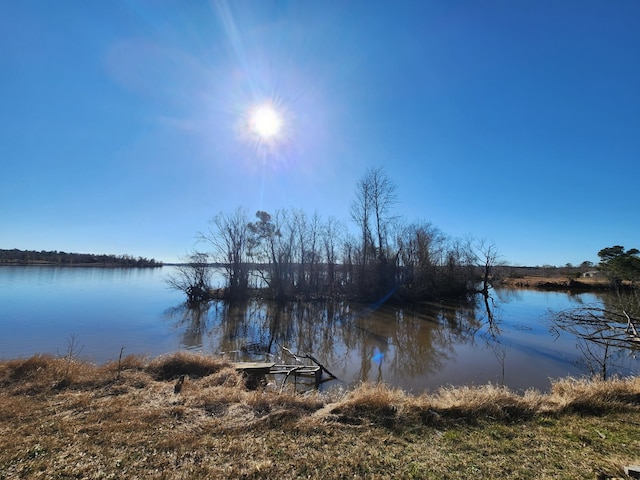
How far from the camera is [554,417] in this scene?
17.1 ft

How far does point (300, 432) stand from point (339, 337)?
11.7 meters

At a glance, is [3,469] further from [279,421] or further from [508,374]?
[508,374]

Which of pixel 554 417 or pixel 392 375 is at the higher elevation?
pixel 554 417

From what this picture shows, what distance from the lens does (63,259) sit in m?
86.9

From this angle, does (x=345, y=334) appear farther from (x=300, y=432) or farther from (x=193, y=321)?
(x=300, y=432)

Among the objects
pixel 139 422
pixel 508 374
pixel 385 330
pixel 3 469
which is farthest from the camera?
pixel 385 330

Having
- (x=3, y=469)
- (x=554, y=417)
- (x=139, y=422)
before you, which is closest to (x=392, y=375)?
(x=554, y=417)

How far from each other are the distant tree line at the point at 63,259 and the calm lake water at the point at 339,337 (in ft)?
235

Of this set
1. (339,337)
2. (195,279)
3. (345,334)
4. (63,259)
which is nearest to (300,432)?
(339,337)

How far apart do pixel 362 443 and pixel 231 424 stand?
2.06 m

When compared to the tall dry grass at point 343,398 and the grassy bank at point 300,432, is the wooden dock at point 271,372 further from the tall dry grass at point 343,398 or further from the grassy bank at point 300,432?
the grassy bank at point 300,432

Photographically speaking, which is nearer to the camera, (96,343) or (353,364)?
(353,364)

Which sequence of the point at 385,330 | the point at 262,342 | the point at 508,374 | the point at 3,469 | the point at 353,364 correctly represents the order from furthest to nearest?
the point at 385,330 → the point at 262,342 → the point at 353,364 → the point at 508,374 → the point at 3,469

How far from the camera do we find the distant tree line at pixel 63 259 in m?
76.0
